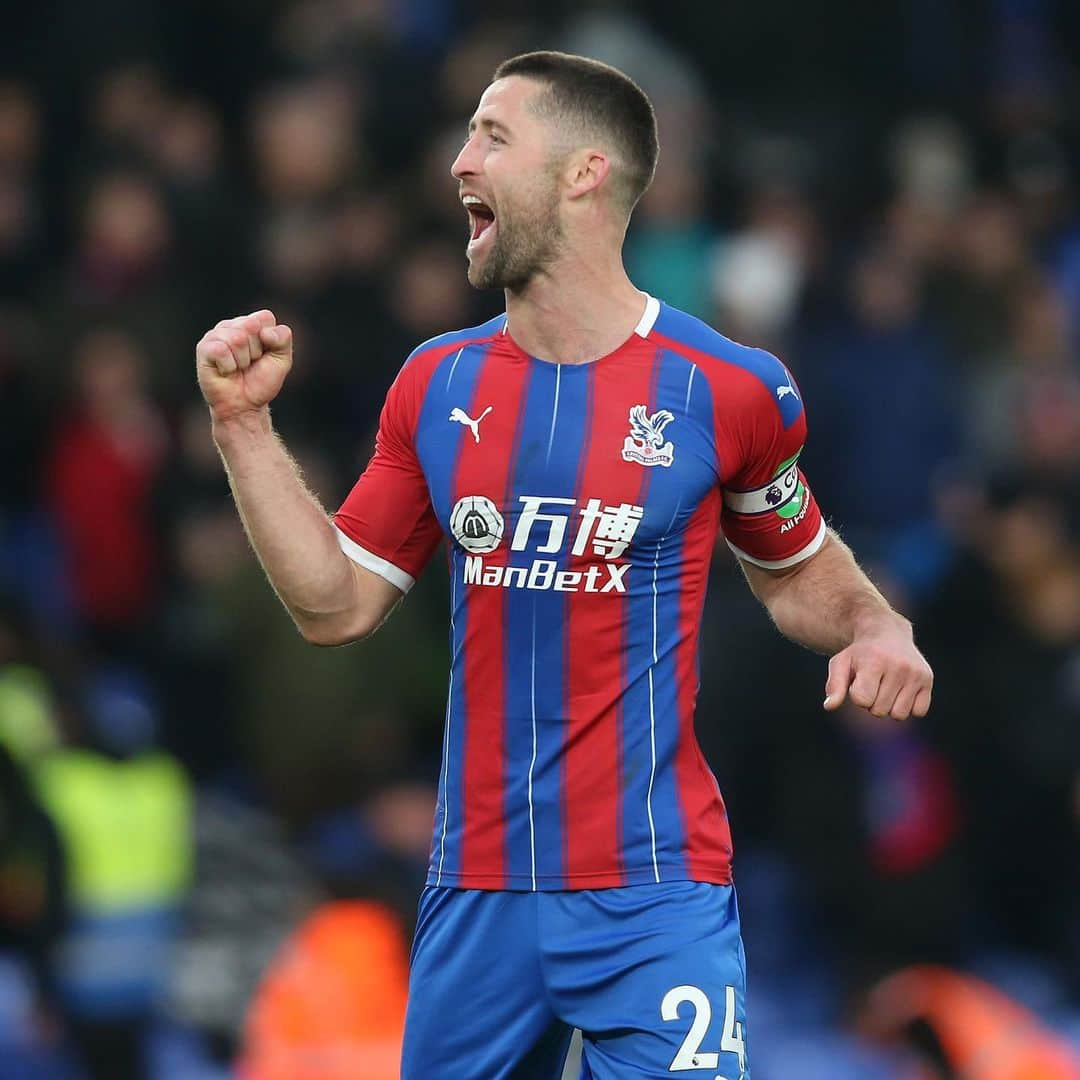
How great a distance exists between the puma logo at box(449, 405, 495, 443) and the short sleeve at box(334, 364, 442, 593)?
0.12 metres

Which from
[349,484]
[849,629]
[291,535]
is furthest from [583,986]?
[349,484]

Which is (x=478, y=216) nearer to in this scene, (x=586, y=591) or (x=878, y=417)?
(x=586, y=591)

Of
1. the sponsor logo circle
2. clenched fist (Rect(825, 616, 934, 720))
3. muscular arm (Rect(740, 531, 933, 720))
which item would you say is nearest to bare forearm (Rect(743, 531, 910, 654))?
muscular arm (Rect(740, 531, 933, 720))

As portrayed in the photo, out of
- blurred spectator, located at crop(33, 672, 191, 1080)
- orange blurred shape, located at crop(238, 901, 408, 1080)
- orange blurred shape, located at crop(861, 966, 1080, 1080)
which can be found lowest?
Answer: blurred spectator, located at crop(33, 672, 191, 1080)

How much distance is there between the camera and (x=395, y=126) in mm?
11031

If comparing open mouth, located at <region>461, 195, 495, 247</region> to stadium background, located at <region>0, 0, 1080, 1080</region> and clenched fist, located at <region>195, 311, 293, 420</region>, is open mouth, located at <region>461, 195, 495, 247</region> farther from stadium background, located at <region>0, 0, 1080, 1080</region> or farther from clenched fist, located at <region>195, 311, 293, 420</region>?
stadium background, located at <region>0, 0, 1080, 1080</region>

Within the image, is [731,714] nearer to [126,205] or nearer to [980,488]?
[980,488]

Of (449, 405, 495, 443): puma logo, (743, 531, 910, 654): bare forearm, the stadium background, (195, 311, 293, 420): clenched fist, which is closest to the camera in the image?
(195, 311, 293, 420): clenched fist

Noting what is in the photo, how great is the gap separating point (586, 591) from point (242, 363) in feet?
2.43

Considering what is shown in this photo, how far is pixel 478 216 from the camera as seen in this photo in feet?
14.6

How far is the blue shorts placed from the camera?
407cm

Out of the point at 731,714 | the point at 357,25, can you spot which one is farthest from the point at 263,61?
the point at 731,714

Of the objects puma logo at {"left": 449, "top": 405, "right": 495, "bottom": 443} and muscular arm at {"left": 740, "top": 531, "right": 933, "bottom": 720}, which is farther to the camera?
puma logo at {"left": 449, "top": 405, "right": 495, "bottom": 443}

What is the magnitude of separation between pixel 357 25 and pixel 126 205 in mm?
2070
